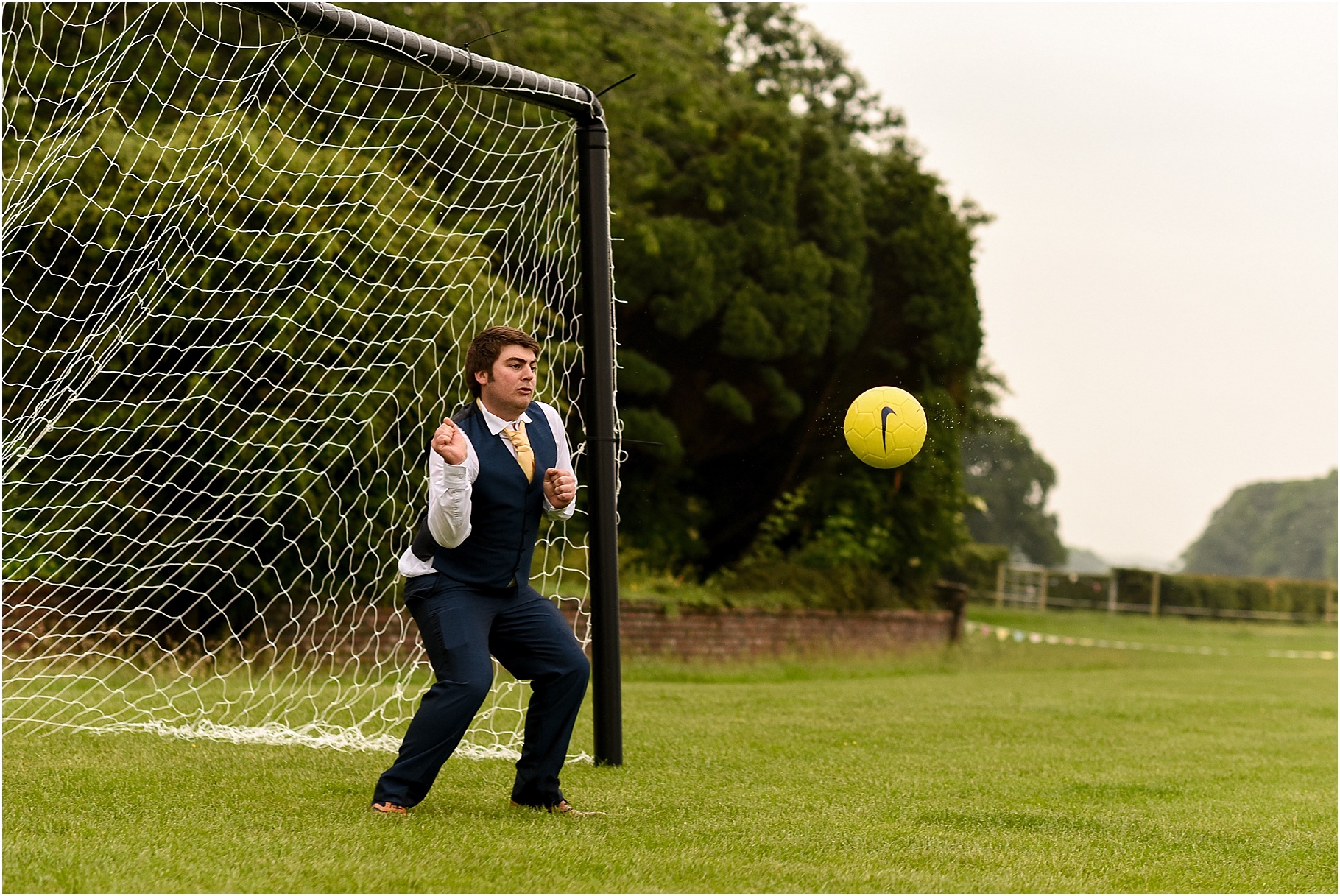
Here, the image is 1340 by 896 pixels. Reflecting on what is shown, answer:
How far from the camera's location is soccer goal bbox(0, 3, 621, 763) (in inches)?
349

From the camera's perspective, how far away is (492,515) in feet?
16.8

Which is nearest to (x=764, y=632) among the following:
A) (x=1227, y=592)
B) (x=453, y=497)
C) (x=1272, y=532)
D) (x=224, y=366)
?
(x=224, y=366)

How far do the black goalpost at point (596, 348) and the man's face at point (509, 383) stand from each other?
152cm

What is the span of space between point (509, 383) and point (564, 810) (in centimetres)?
170

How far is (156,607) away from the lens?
1069cm

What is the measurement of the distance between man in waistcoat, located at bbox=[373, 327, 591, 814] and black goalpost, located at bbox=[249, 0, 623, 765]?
1281 mm

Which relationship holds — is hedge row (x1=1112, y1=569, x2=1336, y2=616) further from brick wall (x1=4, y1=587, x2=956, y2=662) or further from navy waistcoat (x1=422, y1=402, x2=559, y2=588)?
navy waistcoat (x1=422, y1=402, x2=559, y2=588)

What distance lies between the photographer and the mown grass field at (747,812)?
14.0 feet

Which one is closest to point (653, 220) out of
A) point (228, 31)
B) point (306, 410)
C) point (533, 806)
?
point (228, 31)

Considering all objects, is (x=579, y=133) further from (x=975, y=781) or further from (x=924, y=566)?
(x=924, y=566)

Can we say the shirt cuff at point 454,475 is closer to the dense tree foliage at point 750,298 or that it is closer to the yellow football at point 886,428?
the yellow football at point 886,428

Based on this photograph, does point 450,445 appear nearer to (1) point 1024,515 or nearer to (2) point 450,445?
(2) point 450,445

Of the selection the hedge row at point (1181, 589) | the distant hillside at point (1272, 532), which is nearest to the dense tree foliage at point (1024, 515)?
the hedge row at point (1181, 589)

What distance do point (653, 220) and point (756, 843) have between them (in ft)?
40.2
